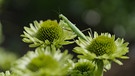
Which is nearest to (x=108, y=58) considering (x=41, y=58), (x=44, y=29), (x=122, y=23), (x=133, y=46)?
(x=44, y=29)

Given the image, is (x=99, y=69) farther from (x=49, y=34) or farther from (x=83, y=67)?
(x=49, y=34)

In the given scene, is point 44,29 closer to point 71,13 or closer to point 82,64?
point 82,64

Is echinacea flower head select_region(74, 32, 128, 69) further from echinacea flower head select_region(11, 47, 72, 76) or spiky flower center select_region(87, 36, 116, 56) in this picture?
echinacea flower head select_region(11, 47, 72, 76)

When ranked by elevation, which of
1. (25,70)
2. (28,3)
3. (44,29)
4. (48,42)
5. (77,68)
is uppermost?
(28,3)

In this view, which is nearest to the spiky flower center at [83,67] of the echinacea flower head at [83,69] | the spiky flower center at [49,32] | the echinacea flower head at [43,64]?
the echinacea flower head at [83,69]

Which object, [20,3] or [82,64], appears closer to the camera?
[82,64]

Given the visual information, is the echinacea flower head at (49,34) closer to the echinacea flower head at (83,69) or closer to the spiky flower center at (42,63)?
the echinacea flower head at (83,69)
